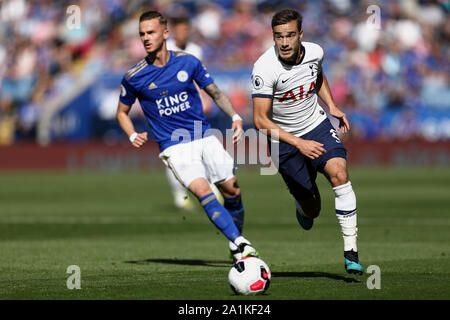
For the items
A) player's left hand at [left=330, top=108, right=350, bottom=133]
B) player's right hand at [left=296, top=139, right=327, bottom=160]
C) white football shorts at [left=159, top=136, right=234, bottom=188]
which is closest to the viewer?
player's right hand at [left=296, top=139, right=327, bottom=160]

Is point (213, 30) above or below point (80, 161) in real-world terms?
above

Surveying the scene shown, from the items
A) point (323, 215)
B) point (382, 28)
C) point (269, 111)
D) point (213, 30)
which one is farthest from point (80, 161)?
point (269, 111)

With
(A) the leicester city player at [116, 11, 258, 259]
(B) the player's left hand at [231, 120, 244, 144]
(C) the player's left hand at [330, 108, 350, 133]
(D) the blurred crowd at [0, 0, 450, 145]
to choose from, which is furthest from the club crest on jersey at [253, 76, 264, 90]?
(D) the blurred crowd at [0, 0, 450, 145]

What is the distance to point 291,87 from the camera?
8.71m

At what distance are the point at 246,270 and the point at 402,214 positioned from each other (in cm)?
953

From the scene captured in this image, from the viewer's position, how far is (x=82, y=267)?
31.1 ft

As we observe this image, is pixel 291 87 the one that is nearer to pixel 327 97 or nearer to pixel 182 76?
pixel 327 97

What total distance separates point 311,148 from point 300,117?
2.67ft

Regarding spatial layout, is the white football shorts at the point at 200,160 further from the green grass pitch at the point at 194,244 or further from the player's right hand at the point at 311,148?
the player's right hand at the point at 311,148

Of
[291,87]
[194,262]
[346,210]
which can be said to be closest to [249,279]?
[346,210]

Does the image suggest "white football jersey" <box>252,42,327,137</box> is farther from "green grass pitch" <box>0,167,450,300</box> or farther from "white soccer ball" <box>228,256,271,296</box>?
"white soccer ball" <box>228,256,271,296</box>

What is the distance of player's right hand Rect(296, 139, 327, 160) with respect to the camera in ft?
27.0

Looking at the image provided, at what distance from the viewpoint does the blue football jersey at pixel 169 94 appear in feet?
31.1

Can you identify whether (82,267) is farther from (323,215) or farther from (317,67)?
(323,215)
